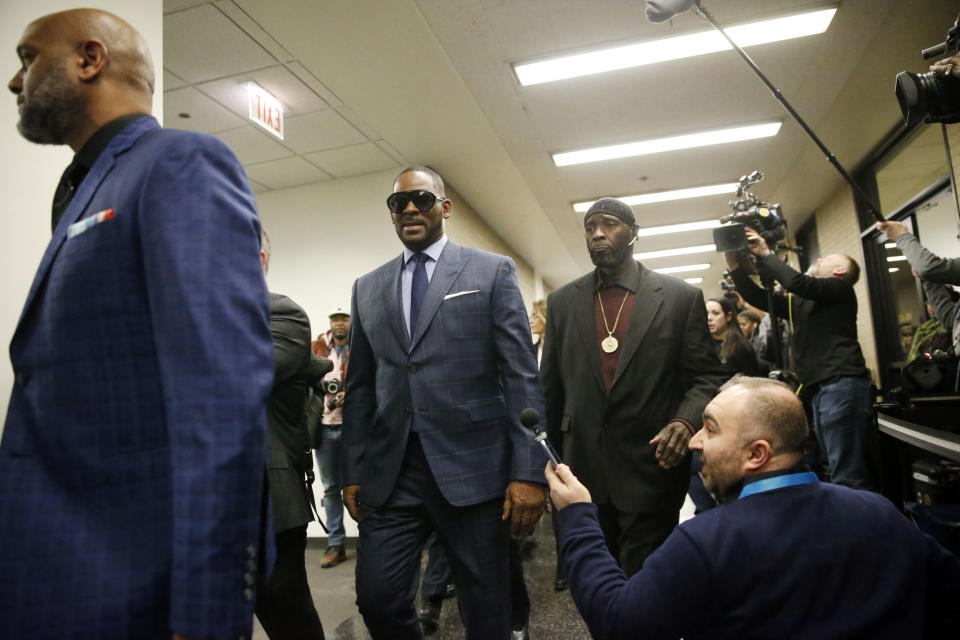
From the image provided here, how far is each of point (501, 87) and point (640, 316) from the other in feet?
9.51

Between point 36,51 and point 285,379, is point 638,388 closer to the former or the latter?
point 285,379

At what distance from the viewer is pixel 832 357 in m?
3.54

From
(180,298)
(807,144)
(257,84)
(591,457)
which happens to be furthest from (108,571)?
(807,144)

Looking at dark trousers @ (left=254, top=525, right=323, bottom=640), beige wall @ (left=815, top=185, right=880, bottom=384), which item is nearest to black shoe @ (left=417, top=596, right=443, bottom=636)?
dark trousers @ (left=254, top=525, right=323, bottom=640)

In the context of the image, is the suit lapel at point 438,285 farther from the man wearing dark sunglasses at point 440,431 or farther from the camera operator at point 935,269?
the camera operator at point 935,269

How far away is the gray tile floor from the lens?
2680 mm

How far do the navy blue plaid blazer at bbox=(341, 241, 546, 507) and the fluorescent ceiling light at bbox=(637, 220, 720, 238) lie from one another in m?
7.62

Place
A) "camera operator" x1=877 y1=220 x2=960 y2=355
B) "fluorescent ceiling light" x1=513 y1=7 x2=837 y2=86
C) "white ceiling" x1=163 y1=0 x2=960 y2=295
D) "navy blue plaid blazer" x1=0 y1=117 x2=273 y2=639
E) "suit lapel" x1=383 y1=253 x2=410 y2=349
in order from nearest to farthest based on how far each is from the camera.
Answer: "navy blue plaid blazer" x1=0 y1=117 x2=273 y2=639 < "suit lapel" x1=383 y1=253 x2=410 y2=349 < "camera operator" x1=877 y1=220 x2=960 y2=355 < "white ceiling" x1=163 y1=0 x2=960 y2=295 < "fluorescent ceiling light" x1=513 y1=7 x2=837 y2=86

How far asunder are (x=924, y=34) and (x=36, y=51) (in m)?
5.11

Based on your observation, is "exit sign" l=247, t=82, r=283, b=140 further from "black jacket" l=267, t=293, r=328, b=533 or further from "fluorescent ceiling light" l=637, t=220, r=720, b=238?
"fluorescent ceiling light" l=637, t=220, r=720, b=238

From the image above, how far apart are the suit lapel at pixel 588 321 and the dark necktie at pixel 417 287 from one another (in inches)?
26.4

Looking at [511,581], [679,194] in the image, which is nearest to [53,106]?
[511,581]

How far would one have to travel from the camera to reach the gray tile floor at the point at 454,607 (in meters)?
2.68

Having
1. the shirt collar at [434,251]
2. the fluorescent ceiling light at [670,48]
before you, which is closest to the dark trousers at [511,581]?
the shirt collar at [434,251]
